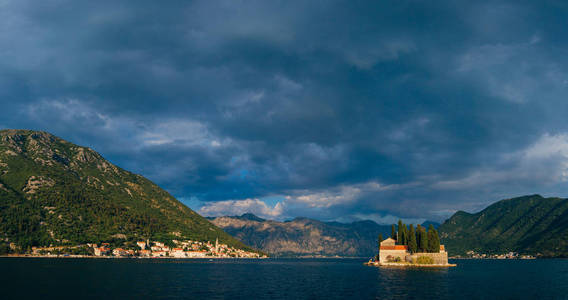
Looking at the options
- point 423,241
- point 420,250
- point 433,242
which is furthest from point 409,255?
point 433,242

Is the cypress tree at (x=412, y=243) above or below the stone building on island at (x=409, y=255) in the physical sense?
above

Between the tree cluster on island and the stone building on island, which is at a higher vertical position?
the tree cluster on island

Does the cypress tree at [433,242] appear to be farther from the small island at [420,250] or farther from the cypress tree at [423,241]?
the cypress tree at [423,241]

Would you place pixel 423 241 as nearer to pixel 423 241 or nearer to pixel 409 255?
pixel 423 241

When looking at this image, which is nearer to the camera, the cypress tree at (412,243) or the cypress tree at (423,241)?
the cypress tree at (423,241)

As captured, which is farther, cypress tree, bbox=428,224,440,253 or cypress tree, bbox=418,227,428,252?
cypress tree, bbox=428,224,440,253

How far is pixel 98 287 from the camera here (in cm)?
8131

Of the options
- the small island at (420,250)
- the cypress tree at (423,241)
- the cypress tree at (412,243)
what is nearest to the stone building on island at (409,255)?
the small island at (420,250)

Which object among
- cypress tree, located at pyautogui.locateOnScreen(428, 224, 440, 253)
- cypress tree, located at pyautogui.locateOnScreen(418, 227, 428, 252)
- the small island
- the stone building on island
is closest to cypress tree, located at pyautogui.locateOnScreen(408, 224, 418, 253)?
the small island

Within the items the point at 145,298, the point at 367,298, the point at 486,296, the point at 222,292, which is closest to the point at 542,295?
the point at 486,296

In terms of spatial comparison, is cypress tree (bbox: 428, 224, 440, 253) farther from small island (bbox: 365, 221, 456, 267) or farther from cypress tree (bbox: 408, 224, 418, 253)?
cypress tree (bbox: 408, 224, 418, 253)

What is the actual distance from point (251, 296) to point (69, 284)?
43969 millimetres

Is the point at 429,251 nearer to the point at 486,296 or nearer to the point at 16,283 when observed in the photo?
the point at 486,296

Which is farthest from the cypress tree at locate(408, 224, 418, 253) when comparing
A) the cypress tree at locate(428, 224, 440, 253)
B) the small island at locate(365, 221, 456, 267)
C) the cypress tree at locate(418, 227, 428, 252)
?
the cypress tree at locate(428, 224, 440, 253)
